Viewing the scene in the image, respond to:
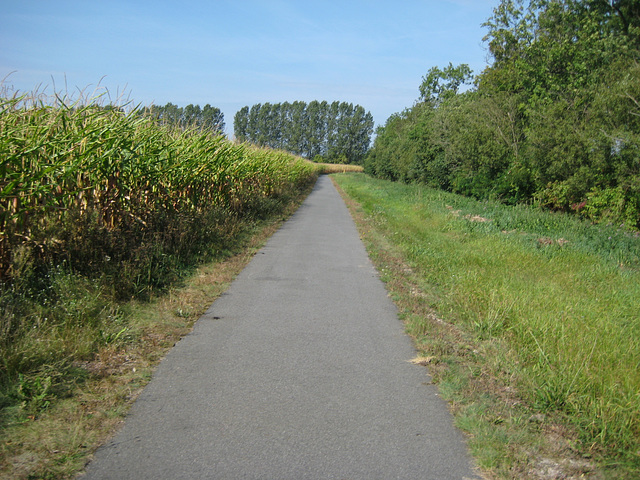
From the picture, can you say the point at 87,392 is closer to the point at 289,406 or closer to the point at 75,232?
the point at 289,406

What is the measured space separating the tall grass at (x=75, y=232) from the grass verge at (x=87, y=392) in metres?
0.04

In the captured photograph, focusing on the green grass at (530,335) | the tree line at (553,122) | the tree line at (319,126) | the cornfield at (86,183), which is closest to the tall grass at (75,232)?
the cornfield at (86,183)

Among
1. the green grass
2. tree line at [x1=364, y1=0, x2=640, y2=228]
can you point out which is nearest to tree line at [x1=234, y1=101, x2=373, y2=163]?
tree line at [x1=364, y1=0, x2=640, y2=228]

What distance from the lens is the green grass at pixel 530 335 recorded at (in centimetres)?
369

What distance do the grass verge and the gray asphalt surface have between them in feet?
0.51

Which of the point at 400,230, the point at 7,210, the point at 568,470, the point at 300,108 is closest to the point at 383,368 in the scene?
→ the point at 568,470

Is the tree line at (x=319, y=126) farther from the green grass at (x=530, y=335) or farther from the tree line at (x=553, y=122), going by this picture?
the green grass at (x=530, y=335)

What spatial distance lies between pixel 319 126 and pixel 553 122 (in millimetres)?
111666

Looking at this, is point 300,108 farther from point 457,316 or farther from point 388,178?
point 457,316

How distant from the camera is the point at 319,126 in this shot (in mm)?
130000

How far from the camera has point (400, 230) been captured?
14789mm

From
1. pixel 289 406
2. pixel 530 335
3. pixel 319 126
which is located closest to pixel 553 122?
pixel 530 335

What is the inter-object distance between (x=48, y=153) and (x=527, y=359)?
6377 mm

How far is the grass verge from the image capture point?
323cm
